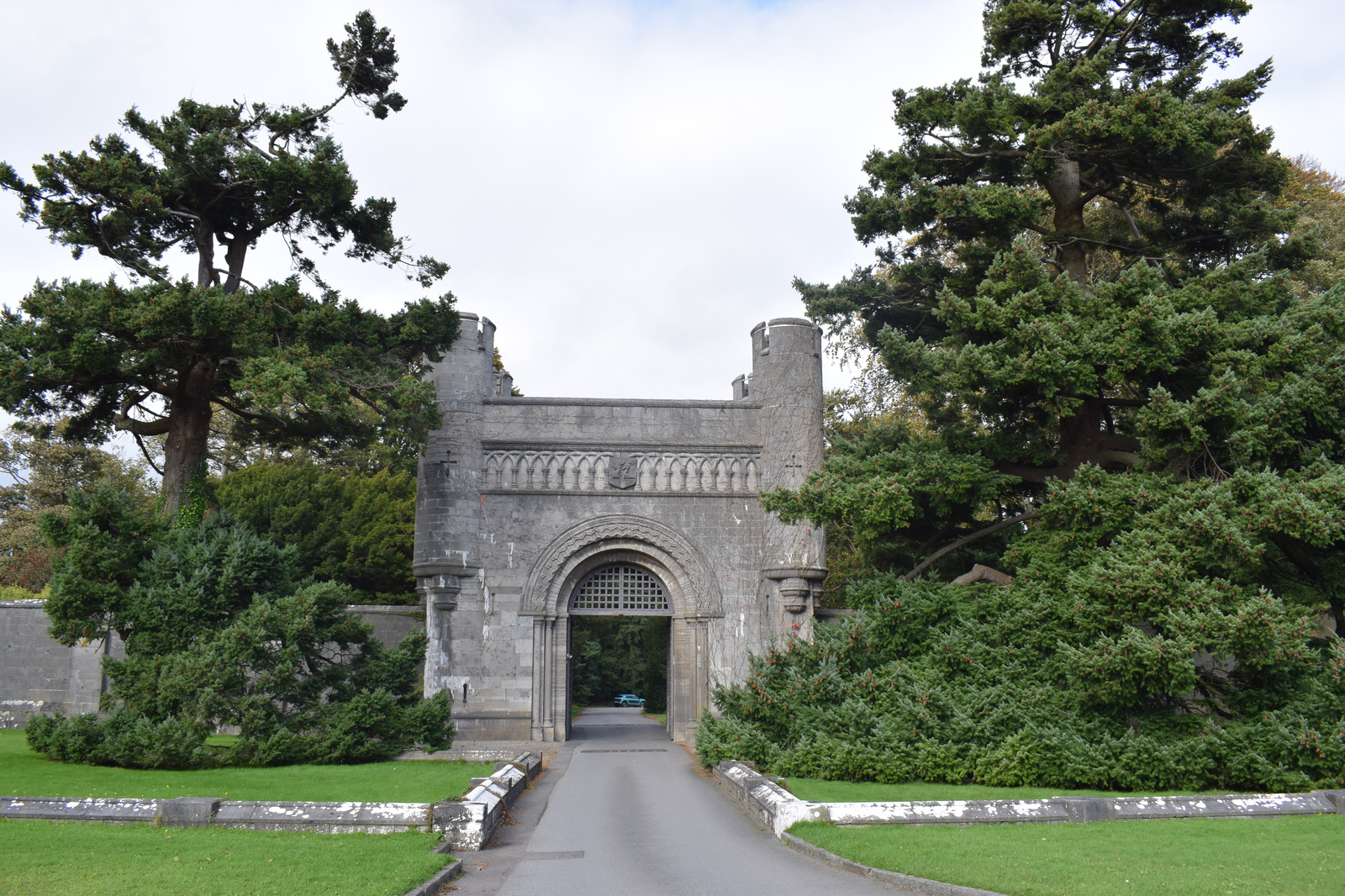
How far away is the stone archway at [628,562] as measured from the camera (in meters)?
17.8

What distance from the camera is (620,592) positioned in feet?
61.4

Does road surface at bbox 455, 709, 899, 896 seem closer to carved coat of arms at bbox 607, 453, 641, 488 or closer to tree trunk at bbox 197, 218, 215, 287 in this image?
carved coat of arms at bbox 607, 453, 641, 488

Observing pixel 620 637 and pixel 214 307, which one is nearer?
pixel 214 307

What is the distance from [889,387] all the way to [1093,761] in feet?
46.4

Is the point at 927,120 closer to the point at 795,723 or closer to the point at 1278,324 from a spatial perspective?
the point at 1278,324

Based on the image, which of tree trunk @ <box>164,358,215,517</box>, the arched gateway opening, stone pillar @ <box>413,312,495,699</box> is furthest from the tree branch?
tree trunk @ <box>164,358,215,517</box>

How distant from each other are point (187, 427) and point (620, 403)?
831cm

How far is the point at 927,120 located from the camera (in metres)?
15.6

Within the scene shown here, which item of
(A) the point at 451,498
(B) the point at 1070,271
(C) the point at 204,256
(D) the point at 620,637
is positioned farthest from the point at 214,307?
(D) the point at 620,637

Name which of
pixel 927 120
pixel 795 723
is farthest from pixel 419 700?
pixel 927 120

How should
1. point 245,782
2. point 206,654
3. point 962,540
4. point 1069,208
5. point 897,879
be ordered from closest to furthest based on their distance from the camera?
point 897,879 → point 245,782 → point 206,654 → point 962,540 → point 1069,208

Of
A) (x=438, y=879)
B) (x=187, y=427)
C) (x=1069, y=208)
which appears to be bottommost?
(x=438, y=879)

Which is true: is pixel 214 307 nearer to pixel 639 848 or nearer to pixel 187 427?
pixel 187 427

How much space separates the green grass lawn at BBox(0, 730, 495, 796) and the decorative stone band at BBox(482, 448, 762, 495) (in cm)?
699
